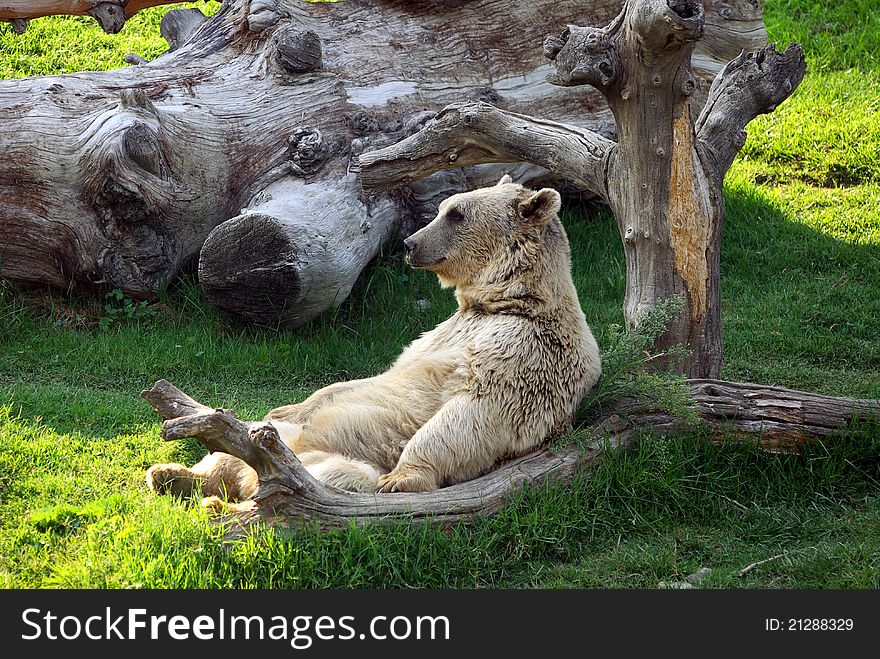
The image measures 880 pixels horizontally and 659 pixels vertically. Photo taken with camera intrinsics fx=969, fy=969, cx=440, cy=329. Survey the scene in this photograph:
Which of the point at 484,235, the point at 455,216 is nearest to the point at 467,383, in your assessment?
the point at 484,235

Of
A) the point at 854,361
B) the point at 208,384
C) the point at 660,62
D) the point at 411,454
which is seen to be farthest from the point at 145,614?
the point at 854,361

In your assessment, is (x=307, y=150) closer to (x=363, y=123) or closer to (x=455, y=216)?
(x=363, y=123)

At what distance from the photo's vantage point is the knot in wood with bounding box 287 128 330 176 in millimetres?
8234

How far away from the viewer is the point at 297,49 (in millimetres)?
8547

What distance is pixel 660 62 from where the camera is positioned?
5.54 metres

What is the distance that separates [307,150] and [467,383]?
3.65 meters

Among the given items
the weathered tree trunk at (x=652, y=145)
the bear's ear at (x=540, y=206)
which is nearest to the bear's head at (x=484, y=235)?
the bear's ear at (x=540, y=206)

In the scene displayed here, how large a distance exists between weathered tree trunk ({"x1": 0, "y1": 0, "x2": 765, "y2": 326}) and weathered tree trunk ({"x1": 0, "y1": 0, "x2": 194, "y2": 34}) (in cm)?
21

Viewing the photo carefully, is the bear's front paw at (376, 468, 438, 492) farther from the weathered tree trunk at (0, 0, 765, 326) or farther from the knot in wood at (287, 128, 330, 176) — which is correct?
the knot in wood at (287, 128, 330, 176)

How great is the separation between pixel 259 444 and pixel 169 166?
422 centimetres

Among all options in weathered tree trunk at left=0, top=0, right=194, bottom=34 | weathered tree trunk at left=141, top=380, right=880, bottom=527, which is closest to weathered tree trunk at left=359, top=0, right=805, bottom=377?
weathered tree trunk at left=141, top=380, right=880, bottom=527

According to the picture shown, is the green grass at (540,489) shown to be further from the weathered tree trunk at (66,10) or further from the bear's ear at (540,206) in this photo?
the weathered tree trunk at (66,10)

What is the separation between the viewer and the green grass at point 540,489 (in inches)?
184

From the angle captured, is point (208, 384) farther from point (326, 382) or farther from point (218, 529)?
point (218, 529)
